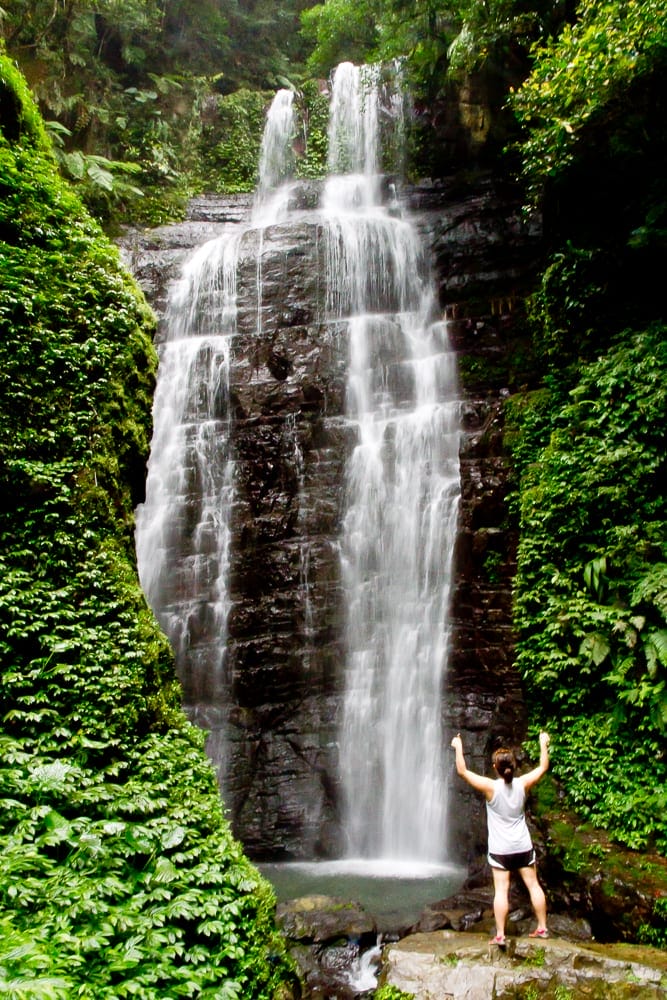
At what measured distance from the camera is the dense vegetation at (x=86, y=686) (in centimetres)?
408

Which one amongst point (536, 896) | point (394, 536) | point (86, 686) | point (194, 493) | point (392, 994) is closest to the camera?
point (392, 994)

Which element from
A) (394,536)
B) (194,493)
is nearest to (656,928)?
(394,536)

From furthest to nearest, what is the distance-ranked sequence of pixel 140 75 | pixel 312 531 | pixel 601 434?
1. pixel 140 75
2. pixel 312 531
3. pixel 601 434

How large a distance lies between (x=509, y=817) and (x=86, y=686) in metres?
3.77

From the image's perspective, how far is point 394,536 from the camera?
12219 mm

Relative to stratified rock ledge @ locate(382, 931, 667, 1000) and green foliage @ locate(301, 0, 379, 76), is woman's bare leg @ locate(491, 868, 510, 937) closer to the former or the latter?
stratified rock ledge @ locate(382, 931, 667, 1000)

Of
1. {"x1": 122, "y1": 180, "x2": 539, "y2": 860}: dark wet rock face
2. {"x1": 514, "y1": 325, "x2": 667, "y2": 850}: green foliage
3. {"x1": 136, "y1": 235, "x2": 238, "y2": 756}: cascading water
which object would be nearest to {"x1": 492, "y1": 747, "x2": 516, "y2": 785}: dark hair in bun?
{"x1": 514, "y1": 325, "x2": 667, "y2": 850}: green foliage

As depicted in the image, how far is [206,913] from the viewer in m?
4.56

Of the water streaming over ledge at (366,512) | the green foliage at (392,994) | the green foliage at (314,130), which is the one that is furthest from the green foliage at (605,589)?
the green foliage at (314,130)

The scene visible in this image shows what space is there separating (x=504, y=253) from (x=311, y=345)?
489 cm

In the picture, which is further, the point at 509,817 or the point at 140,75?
the point at 140,75

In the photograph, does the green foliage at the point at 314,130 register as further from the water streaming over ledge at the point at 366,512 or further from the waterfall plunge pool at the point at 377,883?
the waterfall plunge pool at the point at 377,883

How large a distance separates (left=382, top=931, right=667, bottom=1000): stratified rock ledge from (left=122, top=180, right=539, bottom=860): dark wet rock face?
4.04 metres

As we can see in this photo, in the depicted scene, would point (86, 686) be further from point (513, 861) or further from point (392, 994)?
point (513, 861)
